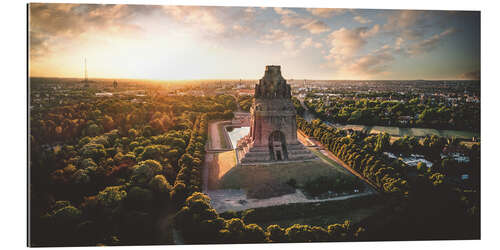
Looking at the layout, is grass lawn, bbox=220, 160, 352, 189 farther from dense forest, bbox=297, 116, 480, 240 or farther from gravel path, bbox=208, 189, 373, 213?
dense forest, bbox=297, 116, 480, 240

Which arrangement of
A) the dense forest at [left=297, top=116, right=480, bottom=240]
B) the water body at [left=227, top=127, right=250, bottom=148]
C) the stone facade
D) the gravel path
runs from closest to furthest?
the dense forest at [left=297, top=116, right=480, bottom=240], the gravel path, the stone facade, the water body at [left=227, top=127, right=250, bottom=148]

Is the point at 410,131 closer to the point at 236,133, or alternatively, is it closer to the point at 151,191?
the point at 151,191

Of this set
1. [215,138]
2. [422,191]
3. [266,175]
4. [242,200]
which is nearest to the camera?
[422,191]

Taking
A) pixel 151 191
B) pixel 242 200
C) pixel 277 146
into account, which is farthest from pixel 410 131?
pixel 151 191

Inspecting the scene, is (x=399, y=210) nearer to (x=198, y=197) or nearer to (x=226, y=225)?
(x=226, y=225)

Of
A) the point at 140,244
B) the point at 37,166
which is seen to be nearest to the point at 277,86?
the point at 140,244

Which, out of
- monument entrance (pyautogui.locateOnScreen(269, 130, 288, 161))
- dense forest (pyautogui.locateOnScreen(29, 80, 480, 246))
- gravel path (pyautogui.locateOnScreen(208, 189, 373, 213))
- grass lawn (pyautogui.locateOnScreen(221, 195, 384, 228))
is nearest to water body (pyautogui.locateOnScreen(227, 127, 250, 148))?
monument entrance (pyautogui.locateOnScreen(269, 130, 288, 161))

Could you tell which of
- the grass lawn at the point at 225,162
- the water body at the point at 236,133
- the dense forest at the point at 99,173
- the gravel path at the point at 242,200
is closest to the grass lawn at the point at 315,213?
the gravel path at the point at 242,200

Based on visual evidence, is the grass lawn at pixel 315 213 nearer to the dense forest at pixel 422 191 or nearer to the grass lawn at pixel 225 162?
the dense forest at pixel 422 191

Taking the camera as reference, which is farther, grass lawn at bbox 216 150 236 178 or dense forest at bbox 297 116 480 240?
grass lawn at bbox 216 150 236 178

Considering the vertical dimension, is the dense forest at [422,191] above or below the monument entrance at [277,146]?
below
